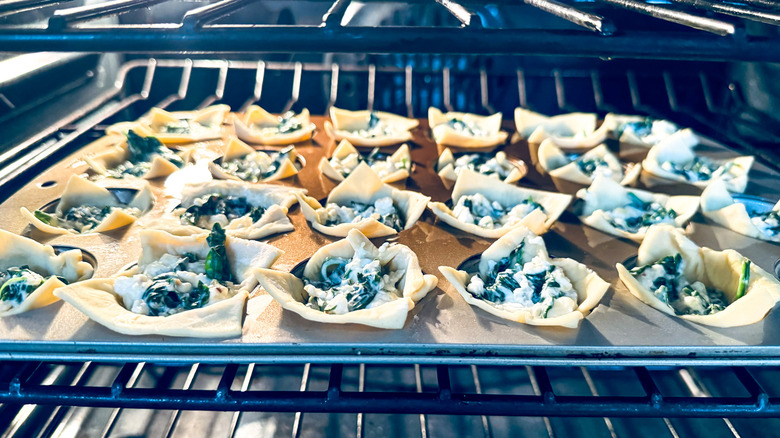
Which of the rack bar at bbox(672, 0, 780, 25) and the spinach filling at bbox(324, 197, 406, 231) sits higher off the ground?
the rack bar at bbox(672, 0, 780, 25)

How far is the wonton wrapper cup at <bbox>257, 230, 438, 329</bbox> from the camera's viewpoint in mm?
1821

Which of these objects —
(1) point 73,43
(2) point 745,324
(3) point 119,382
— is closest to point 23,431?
(3) point 119,382

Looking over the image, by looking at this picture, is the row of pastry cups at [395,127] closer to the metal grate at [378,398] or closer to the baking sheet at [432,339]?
the baking sheet at [432,339]

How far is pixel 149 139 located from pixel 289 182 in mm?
857

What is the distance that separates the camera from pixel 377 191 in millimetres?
2682

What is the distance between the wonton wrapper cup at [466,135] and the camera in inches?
127

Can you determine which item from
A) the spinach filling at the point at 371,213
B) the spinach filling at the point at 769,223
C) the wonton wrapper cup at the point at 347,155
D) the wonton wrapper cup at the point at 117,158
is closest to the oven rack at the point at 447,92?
the wonton wrapper cup at the point at 117,158

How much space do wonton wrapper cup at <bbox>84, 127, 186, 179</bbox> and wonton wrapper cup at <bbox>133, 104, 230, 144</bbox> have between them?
0.39ft

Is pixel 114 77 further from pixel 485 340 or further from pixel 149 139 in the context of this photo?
pixel 485 340

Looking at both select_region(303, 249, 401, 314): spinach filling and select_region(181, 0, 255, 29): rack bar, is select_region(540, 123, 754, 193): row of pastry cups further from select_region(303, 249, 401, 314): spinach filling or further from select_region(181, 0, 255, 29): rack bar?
select_region(181, 0, 255, 29): rack bar

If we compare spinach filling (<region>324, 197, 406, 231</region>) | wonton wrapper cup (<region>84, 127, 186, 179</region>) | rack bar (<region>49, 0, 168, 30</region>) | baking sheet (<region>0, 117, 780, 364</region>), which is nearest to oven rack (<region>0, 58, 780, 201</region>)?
wonton wrapper cup (<region>84, 127, 186, 179</region>)

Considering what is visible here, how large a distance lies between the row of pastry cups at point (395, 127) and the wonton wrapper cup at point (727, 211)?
0.75m

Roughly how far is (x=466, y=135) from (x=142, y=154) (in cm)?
181

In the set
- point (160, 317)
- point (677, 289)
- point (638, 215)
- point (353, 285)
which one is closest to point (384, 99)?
point (638, 215)
